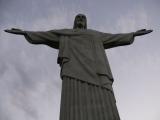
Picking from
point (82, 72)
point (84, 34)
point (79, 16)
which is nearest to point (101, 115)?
point (82, 72)

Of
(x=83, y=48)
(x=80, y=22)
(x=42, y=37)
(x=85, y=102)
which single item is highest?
(x=80, y=22)

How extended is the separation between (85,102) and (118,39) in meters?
4.04

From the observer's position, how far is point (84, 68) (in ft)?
37.8

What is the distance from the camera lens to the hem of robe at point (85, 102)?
9969 mm

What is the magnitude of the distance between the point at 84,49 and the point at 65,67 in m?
1.27

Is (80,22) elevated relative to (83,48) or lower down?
elevated

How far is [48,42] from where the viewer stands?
13047 mm

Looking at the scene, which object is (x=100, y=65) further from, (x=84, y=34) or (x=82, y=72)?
(x=84, y=34)

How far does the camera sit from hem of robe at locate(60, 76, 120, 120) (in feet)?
32.7

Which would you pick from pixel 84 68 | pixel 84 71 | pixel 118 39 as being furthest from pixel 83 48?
pixel 118 39

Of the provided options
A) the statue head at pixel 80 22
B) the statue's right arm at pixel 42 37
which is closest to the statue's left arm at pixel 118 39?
the statue head at pixel 80 22

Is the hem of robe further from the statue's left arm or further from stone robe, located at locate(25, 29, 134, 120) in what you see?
the statue's left arm

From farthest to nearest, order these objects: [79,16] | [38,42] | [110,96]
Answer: [79,16], [38,42], [110,96]

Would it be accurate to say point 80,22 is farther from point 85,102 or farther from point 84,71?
point 85,102
